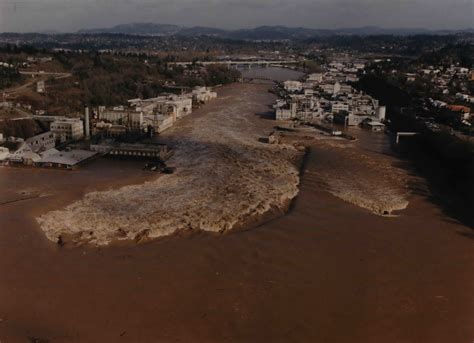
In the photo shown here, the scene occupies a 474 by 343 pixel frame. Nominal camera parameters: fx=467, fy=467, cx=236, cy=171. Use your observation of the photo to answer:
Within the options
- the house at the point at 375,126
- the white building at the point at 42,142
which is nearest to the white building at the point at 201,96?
the house at the point at 375,126

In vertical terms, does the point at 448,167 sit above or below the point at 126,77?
below

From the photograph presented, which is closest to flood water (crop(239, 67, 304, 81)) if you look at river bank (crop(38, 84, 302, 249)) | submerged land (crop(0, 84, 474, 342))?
river bank (crop(38, 84, 302, 249))

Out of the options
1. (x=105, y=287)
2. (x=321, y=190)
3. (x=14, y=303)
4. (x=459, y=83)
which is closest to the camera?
(x=14, y=303)

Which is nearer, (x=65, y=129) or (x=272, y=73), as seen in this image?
(x=65, y=129)

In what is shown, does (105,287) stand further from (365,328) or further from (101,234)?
(365,328)

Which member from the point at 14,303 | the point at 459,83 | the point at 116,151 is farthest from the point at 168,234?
the point at 459,83

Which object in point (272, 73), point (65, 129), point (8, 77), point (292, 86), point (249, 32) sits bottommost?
point (65, 129)

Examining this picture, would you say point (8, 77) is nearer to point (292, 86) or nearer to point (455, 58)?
point (292, 86)

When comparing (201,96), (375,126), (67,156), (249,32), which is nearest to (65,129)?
(67,156)

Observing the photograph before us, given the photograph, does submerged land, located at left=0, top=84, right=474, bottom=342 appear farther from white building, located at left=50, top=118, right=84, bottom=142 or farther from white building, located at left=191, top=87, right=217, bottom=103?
white building, located at left=191, top=87, right=217, bottom=103
